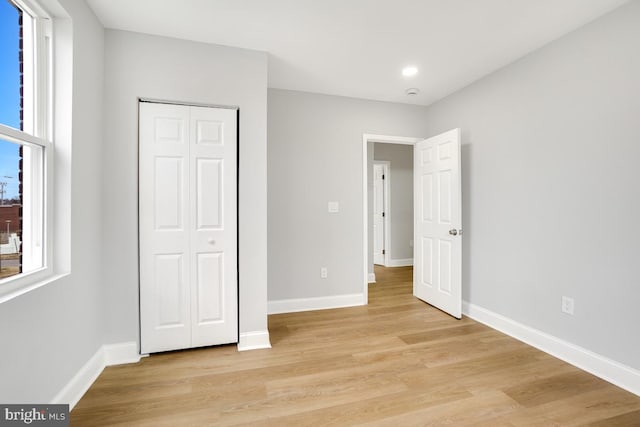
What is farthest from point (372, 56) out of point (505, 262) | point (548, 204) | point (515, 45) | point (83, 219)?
point (83, 219)

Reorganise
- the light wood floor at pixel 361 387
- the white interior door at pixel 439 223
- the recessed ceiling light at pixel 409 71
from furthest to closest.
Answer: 1. the white interior door at pixel 439 223
2. the recessed ceiling light at pixel 409 71
3. the light wood floor at pixel 361 387

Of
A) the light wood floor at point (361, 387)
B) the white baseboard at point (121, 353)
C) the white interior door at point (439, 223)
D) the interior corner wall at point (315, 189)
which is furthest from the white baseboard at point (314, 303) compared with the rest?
the white baseboard at point (121, 353)

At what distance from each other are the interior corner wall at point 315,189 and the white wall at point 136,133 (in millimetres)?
765

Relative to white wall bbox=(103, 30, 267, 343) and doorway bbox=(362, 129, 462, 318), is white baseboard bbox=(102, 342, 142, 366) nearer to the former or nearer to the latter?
white wall bbox=(103, 30, 267, 343)

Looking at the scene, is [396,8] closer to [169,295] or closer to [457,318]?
[169,295]

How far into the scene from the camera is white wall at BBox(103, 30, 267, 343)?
217cm

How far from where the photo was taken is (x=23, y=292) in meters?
1.33

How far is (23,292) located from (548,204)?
3506mm

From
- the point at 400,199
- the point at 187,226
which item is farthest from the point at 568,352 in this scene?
the point at 400,199

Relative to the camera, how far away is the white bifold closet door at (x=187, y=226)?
2258mm

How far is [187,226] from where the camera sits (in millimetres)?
2328

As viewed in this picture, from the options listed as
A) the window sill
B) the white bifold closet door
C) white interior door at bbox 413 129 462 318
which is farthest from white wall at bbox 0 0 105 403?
white interior door at bbox 413 129 462 318

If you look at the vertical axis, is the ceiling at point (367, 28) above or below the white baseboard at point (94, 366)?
above

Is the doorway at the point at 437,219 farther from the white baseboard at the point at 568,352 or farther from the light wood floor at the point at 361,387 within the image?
the light wood floor at the point at 361,387
